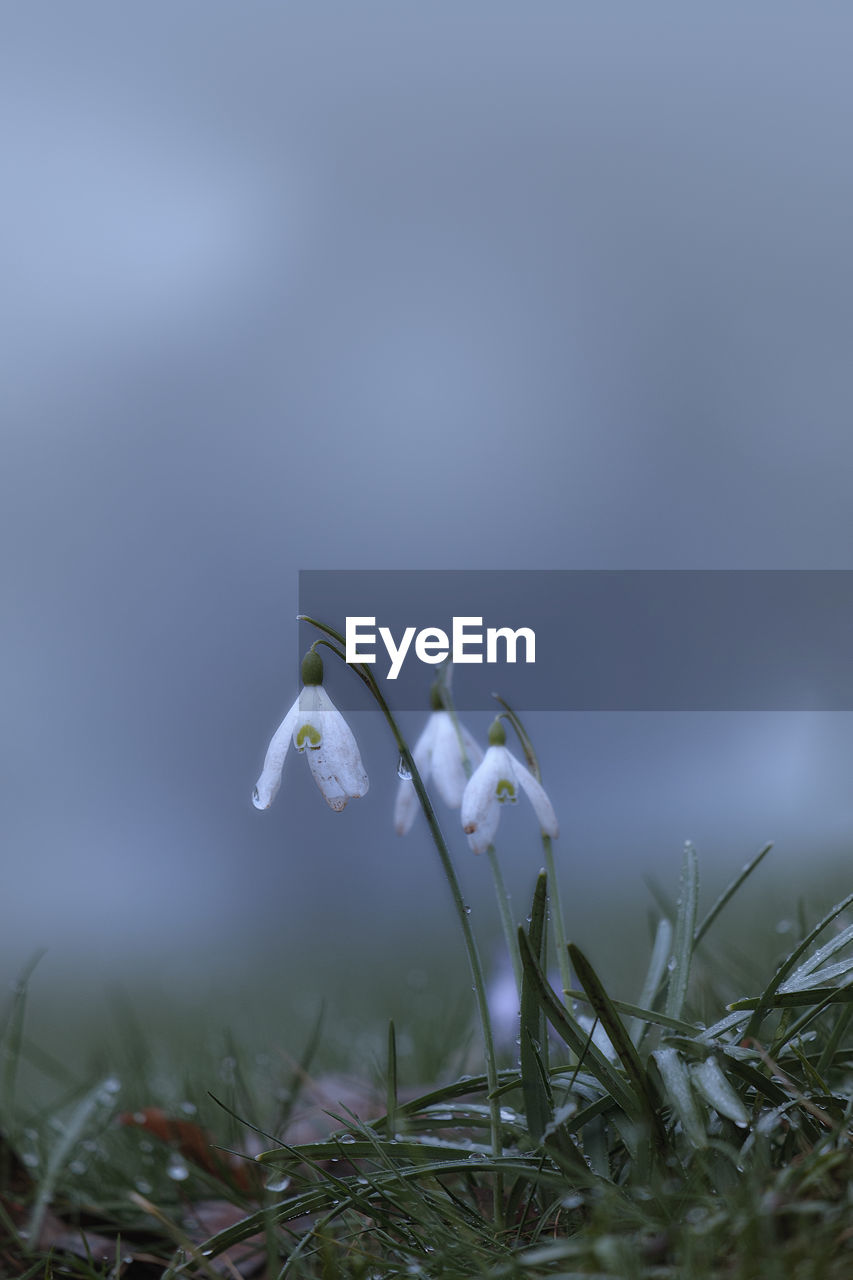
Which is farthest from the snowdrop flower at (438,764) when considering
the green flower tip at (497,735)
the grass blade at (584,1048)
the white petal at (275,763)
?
the grass blade at (584,1048)

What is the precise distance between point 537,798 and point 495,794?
0.08m

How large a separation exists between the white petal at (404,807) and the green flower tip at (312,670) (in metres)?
0.22

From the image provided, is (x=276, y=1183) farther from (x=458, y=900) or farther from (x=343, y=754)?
(x=343, y=754)

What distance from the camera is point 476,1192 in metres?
1.62

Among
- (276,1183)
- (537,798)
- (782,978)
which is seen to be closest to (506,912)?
(537,798)

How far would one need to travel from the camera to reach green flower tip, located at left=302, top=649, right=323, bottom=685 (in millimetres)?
1530

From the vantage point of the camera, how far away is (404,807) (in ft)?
5.44

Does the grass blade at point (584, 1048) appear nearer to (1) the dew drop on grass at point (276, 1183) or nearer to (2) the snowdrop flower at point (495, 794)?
(2) the snowdrop flower at point (495, 794)

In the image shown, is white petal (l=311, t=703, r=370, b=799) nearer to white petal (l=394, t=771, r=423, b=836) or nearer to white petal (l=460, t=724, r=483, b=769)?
white petal (l=394, t=771, r=423, b=836)

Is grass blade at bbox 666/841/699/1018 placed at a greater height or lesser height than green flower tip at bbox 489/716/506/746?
lesser

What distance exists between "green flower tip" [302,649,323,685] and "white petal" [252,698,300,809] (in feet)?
0.14

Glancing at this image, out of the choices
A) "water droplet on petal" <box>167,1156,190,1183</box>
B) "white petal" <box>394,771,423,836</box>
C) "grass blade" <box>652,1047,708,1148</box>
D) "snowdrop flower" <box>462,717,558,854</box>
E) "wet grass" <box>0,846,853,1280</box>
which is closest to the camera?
"wet grass" <box>0,846,853,1280</box>

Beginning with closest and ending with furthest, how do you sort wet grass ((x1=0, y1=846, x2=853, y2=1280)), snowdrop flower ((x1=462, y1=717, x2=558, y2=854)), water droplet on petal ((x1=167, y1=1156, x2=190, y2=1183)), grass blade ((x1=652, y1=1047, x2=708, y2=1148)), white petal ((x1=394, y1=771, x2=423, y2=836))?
wet grass ((x1=0, y1=846, x2=853, y2=1280))
grass blade ((x1=652, y1=1047, x2=708, y2=1148))
snowdrop flower ((x1=462, y1=717, x2=558, y2=854))
white petal ((x1=394, y1=771, x2=423, y2=836))
water droplet on petal ((x1=167, y1=1156, x2=190, y2=1183))

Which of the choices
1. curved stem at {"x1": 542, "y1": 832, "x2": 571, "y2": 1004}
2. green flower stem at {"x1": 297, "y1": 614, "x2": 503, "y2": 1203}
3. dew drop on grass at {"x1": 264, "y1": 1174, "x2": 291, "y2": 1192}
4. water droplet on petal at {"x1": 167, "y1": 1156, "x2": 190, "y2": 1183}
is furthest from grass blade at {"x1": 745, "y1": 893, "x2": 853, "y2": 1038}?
water droplet on petal at {"x1": 167, "y1": 1156, "x2": 190, "y2": 1183}
